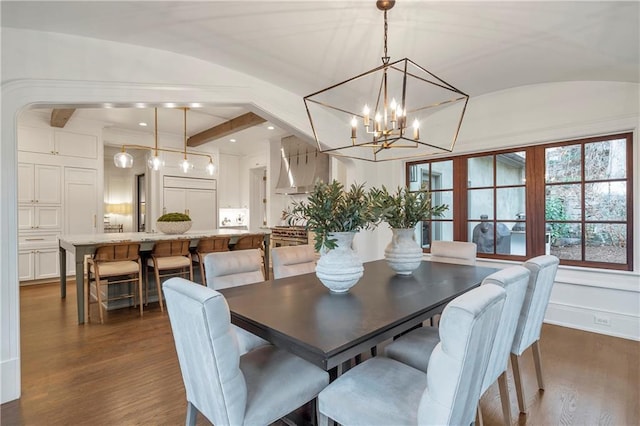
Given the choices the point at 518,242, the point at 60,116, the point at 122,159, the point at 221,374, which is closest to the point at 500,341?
the point at 221,374

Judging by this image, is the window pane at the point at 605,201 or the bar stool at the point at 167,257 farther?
the bar stool at the point at 167,257

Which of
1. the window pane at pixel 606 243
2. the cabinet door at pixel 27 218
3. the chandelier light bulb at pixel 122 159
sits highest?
the chandelier light bulb at pixel 122 159

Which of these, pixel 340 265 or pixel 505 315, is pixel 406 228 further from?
pixel 505 315

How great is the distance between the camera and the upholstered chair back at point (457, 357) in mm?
1018

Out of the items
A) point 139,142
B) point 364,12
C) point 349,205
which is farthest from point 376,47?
point 139,142

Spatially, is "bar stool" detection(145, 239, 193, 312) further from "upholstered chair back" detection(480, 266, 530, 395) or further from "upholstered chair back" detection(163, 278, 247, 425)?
"upholstered chair back" detection(480, 266, 530, 395)

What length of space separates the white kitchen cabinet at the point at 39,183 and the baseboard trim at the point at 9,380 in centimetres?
417

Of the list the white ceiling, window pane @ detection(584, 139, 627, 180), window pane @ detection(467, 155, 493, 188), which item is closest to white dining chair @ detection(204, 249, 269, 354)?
the white ceiling

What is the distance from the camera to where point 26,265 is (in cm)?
518

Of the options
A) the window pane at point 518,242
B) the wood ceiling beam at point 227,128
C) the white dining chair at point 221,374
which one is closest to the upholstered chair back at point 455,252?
the window pane at point 518,242

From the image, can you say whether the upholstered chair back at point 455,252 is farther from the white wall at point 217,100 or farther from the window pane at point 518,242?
the white wall at point 217,100

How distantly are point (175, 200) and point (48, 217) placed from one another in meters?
2.10

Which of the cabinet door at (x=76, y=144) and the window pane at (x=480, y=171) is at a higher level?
the cabinet door at (x=76, y=144)

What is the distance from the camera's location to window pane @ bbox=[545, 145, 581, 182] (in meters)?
3.46
